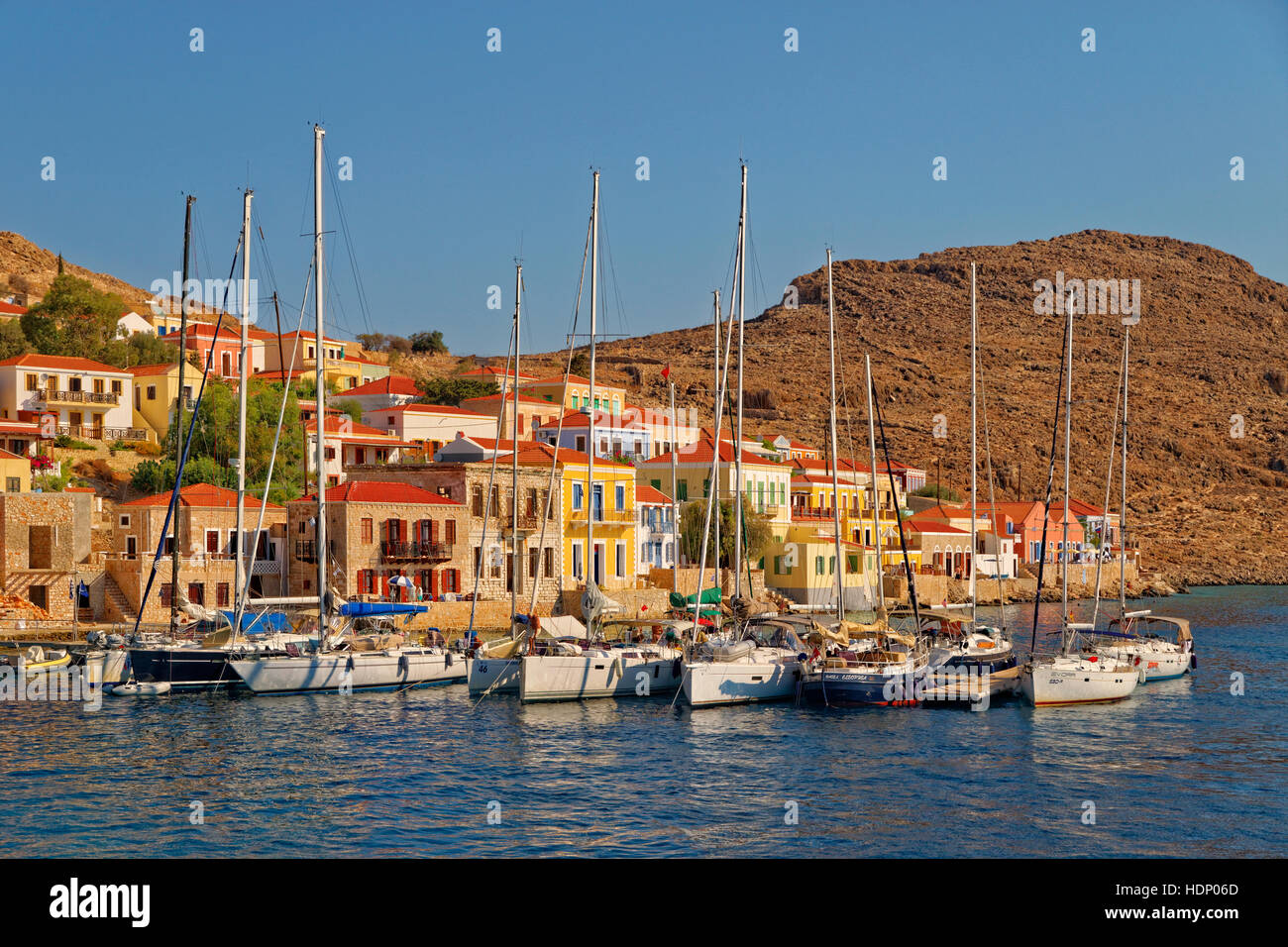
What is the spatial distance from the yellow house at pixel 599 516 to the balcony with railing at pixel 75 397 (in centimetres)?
2925

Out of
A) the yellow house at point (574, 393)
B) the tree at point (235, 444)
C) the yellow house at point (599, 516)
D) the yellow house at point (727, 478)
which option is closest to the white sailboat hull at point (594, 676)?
the yellow house at point (599, 516)

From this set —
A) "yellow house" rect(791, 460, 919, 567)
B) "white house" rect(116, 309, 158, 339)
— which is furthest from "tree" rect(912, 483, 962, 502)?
"white house" rect(116, 309, 158, 339)

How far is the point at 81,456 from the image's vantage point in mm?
65000

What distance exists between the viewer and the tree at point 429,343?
15350 cm

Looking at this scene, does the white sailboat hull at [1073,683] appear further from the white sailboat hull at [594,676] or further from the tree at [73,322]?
the tree at [73,322]

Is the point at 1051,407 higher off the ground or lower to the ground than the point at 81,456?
higher

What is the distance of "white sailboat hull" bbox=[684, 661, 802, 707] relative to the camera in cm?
3102

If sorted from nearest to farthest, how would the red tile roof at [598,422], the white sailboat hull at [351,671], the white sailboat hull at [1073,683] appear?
1. the white sailboat hull at [1073,683]
2. the white sailboat hull at [351,671]
3. the red tile roof at [598,422]

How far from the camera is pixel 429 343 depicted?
153750 mm

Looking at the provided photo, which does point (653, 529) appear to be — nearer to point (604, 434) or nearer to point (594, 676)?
point (604, 434)

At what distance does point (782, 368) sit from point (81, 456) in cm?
11489

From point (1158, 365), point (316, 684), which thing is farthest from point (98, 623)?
point (1158, 365)

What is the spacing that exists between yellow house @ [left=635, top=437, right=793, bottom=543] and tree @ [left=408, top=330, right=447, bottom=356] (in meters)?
85.1
